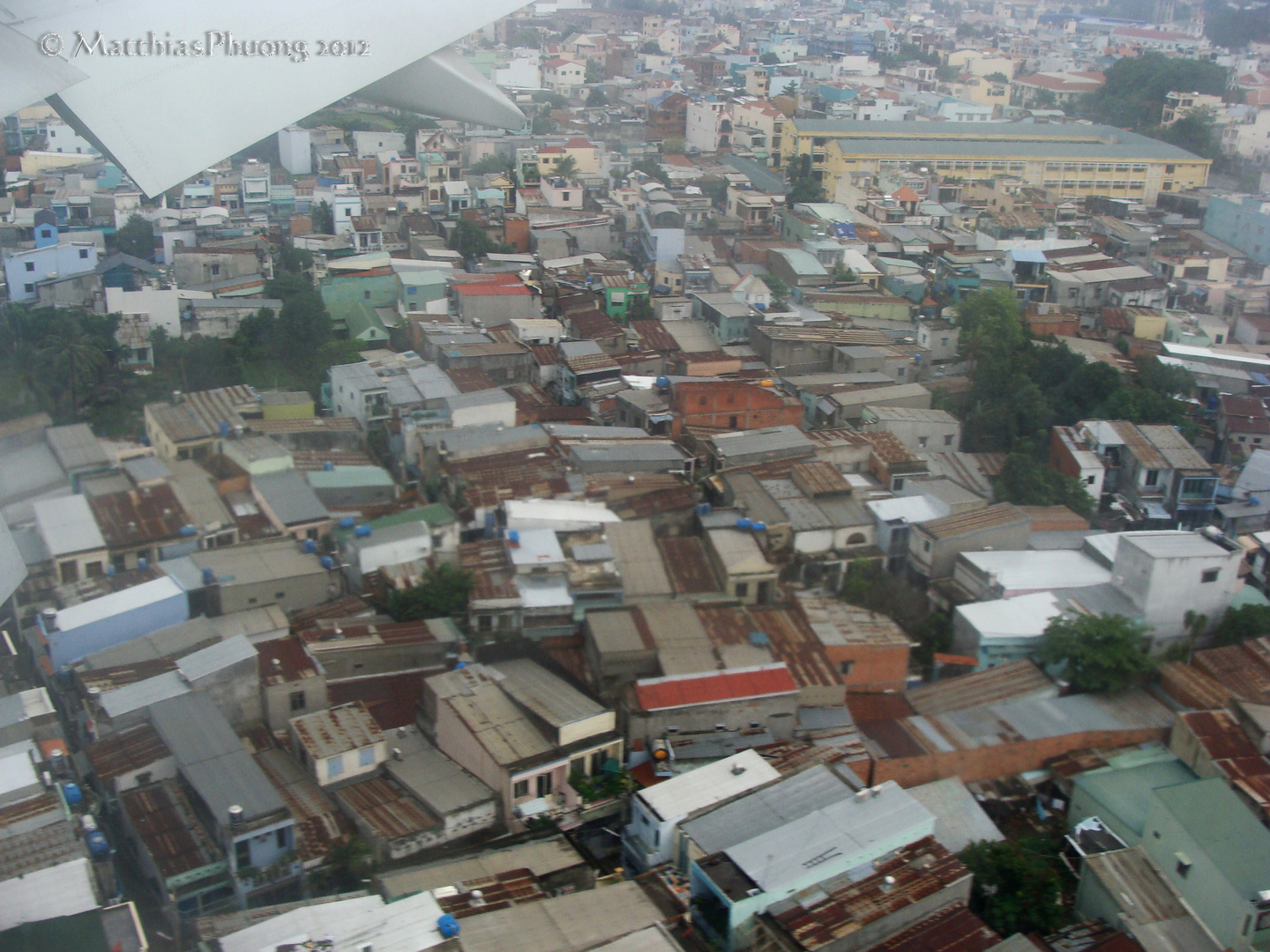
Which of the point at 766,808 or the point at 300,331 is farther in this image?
the point at 300,331

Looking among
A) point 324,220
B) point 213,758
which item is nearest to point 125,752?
point 213,758

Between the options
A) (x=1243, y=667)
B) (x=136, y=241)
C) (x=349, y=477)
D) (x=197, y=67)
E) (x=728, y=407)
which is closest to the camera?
(x=197, y=67)

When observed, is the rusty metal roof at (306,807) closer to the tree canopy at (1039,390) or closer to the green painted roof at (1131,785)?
the green painted roof at (1131,785)

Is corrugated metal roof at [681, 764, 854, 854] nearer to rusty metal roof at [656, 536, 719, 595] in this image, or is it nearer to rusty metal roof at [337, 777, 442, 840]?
rusty metal roof at [337, 777, 442, 840]

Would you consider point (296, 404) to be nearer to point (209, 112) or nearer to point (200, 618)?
point (200, 618)

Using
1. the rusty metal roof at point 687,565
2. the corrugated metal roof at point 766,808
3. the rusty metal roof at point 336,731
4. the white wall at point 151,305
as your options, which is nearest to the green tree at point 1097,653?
the corrugated metal roof at point 766,808

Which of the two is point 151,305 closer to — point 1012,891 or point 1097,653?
point 1097,653

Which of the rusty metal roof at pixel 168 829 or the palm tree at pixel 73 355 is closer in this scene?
the rusty metal roof at pixel 168 829
